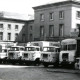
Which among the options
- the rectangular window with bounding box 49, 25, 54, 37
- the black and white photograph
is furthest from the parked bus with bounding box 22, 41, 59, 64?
the rectangular window with bounding box 49, 25, 54, 37

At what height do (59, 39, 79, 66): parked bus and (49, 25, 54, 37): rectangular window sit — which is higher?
(49, 25, 54, 37): rectangular window

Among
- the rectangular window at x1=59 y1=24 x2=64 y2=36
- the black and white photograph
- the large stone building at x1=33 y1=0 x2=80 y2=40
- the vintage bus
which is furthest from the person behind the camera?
the rectangular window at x1=59 y1=24 x2=64 y2=36

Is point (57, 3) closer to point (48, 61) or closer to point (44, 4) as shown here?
point (44, 4)

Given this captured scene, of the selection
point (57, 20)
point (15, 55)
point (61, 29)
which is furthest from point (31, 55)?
point (57, 20)

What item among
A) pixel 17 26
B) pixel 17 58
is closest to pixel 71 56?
pixel 17 58

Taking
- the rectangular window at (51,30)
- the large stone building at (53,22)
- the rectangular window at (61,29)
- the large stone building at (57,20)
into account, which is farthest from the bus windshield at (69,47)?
the rectangular window at (51,30)

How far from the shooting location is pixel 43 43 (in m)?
37.8

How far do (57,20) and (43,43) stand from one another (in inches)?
694

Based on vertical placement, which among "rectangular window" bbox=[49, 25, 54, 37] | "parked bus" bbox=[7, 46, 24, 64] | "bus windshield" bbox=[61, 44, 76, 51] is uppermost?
"rectangular window" bbox=[49, 25, 54, 37]

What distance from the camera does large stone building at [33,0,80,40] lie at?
51.8 metres

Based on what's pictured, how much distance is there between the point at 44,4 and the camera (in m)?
57.9

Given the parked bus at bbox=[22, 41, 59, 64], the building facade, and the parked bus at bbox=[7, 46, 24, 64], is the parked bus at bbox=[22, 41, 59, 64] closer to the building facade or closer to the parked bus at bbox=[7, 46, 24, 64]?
the parked bus at bbox=[7, 46, 24, 64]

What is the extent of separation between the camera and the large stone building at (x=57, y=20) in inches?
2040

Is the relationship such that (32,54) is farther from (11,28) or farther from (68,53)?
(11,28)
